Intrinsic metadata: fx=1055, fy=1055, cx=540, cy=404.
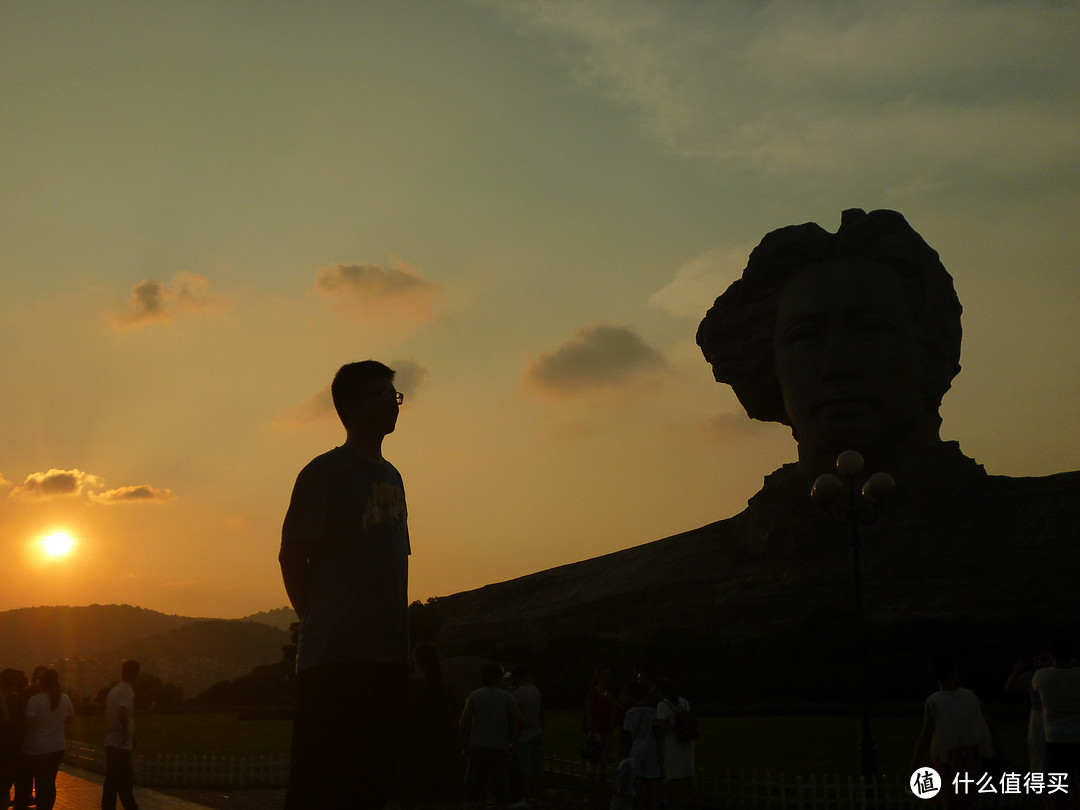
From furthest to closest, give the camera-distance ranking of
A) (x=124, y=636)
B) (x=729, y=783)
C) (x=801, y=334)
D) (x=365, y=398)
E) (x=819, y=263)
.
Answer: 1. (x=124, y=636)
2. (x=819, y=263)
3. (x=801, y=334)
4. (x=729, y=783)
5. (x=365, y=398)

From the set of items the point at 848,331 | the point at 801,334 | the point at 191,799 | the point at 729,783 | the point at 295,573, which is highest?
the point at 801,334

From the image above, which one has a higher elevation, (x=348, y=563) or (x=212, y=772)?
(x=348, y=563)

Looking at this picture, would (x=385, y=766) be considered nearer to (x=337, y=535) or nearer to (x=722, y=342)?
(x=337, y=535)

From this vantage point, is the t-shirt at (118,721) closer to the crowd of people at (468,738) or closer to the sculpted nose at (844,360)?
Answer: the crowd of people at (468,738)

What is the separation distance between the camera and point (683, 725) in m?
9.53

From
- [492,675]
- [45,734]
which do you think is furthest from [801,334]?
[45,734]

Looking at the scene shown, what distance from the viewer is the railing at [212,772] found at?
1391 cm

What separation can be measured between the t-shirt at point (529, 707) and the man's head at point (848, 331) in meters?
15.5

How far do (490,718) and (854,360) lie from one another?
17.8 m

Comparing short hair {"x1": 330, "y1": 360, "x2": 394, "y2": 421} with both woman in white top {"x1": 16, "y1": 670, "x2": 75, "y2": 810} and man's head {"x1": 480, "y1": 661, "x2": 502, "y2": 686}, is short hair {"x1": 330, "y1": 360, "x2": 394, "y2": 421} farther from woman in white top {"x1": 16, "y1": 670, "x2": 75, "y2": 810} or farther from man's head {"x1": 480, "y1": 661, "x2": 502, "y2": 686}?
woman in white top {"x1": 16, "y1": 670, "x2": 75, "y2": 810}

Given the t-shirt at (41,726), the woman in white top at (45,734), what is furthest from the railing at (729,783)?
the t-shirt at (41,726)

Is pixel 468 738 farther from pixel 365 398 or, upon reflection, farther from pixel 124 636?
pixel 124 636

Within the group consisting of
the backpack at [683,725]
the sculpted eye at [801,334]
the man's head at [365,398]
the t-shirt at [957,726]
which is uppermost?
the sculpted eye at [801,334]

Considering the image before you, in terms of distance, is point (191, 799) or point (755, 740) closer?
point (191, 799)
